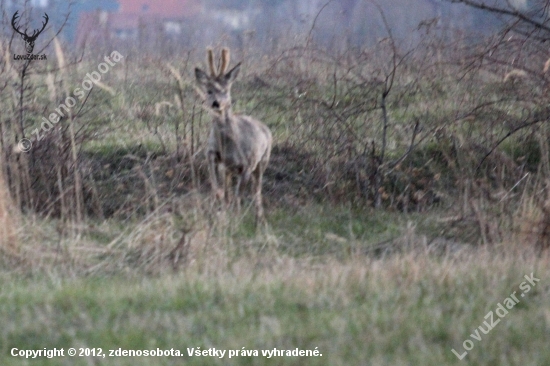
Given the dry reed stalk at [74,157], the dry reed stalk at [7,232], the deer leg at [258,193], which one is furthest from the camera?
the deer leg at [258,193]

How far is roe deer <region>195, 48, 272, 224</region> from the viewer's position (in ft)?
37.9

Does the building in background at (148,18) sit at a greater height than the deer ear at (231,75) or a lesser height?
greater

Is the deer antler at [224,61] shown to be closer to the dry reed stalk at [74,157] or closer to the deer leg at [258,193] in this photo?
the deer leg at [258,193]

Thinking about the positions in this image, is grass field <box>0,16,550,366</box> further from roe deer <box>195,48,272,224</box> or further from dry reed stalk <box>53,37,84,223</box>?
roe deer <box>195,48,272,224</box>

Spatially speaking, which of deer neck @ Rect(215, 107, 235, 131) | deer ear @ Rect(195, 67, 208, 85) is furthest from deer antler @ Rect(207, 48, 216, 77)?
deer neck @ Rect(215, 107, 235, 131)

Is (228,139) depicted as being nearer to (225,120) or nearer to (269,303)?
(225,120)

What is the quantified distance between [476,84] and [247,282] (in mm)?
9286

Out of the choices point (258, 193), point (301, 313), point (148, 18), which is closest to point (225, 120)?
point (258, 193)

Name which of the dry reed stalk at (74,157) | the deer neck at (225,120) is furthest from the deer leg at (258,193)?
the dry reed stalk at (74,157)

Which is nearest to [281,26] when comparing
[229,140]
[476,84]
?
[476,84]

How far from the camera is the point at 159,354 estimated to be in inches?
214

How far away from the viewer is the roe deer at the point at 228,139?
11562 mm

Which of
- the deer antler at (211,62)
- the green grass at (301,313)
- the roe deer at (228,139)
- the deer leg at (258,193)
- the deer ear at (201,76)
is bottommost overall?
the deer leg at (258,193)

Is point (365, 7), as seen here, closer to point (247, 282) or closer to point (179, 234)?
point (179, 234)
